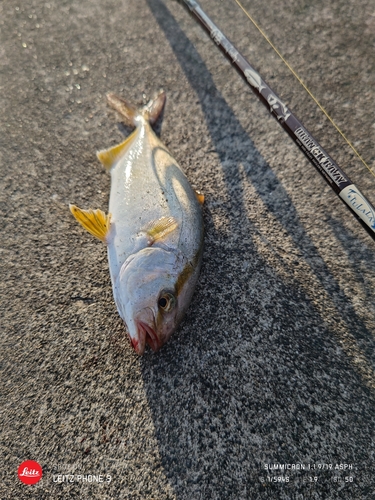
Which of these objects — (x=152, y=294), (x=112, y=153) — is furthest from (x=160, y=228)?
(x=112, y=153)

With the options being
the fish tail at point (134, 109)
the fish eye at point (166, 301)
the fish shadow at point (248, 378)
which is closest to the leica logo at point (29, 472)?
the fish shadow at point (248, 378)

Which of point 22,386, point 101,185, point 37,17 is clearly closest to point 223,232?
point 101,185

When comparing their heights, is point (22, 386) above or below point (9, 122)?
below

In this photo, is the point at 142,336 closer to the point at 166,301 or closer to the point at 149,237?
the point at 166,301

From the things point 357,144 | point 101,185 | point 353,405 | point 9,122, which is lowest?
point 353,405

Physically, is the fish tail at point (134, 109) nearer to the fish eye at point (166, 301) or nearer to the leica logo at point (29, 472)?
the fish eye at point (166, 301)

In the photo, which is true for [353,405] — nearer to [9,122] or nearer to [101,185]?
[101,185]

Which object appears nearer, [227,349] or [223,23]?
[227,349]

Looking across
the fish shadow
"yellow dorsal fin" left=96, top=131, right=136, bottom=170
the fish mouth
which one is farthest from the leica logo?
"yellow dorsal fin" left=96, top=131, right=136, bottom=170
